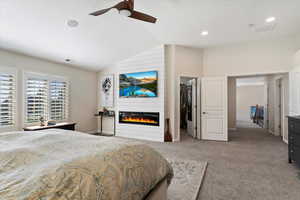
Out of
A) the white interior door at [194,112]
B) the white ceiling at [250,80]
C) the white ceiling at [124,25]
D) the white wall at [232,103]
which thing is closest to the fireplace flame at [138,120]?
the white interior door at [194,112]

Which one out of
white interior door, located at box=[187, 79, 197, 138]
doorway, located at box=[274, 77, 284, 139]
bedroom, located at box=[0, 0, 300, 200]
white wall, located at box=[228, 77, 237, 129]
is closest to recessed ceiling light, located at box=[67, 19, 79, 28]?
bedroom, located at box=[0, 0, 300, 200]

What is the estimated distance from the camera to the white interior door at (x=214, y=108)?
5.16 m

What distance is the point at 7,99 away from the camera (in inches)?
157

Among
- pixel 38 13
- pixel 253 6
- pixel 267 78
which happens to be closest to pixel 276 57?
pixel 253 6

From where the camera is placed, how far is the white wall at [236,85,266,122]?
38.8 ft

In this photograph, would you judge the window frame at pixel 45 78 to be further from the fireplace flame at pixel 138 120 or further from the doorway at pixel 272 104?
the doorway at pixel 272 104

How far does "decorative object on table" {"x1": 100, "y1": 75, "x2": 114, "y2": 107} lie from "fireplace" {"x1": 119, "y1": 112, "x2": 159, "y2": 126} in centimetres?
82

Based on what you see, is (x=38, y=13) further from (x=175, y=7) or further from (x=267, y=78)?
(x=267, y=78)

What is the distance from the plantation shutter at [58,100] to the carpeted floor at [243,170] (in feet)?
10.6

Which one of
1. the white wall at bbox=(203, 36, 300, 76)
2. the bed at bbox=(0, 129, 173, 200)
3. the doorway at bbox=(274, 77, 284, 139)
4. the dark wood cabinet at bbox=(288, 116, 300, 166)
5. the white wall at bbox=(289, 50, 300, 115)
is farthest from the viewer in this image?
the doorway at bbox=(274, 77, 284, 139)

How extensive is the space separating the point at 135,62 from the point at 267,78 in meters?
6.09

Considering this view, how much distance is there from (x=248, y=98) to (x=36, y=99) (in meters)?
13.1

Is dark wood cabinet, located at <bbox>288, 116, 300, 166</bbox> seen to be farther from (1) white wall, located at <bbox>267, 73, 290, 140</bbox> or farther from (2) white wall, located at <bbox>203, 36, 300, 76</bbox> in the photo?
(1) white wall, located at <bbox>267, 73, 290, 140</bbox>

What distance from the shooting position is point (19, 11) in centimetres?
288
